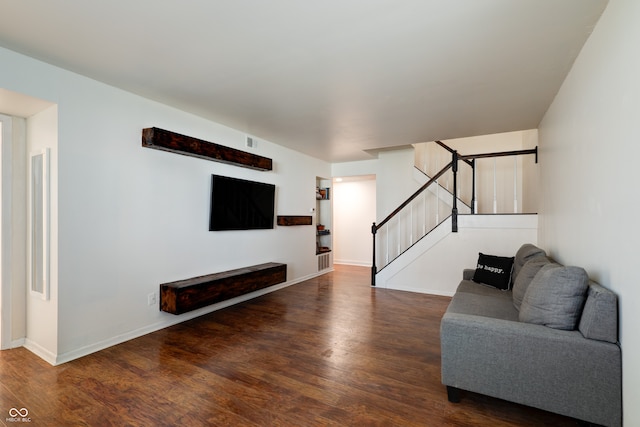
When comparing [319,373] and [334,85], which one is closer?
[319,373]

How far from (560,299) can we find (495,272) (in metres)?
1.72

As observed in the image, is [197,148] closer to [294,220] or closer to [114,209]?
[114,209]

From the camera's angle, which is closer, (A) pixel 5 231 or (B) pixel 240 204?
(A) pixel 5 231

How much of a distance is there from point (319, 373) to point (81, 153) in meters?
2.72

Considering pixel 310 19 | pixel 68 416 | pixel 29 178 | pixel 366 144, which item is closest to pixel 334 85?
pixel 310 19

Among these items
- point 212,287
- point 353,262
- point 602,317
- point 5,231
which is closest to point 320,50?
point 602,317

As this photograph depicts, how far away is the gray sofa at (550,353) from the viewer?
156cm

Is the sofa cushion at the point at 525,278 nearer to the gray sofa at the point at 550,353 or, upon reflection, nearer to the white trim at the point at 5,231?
the gray sofa at the point at 550,353

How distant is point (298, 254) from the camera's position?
17.9 ft

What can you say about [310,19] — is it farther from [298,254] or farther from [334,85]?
[298,254]

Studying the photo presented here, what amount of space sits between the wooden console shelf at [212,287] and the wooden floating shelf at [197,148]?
4.66ft

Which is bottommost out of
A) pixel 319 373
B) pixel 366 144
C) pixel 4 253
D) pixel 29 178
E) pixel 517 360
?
pixel 319 373

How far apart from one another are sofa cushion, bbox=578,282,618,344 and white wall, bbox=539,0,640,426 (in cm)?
3

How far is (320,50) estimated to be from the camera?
7.00 ft
